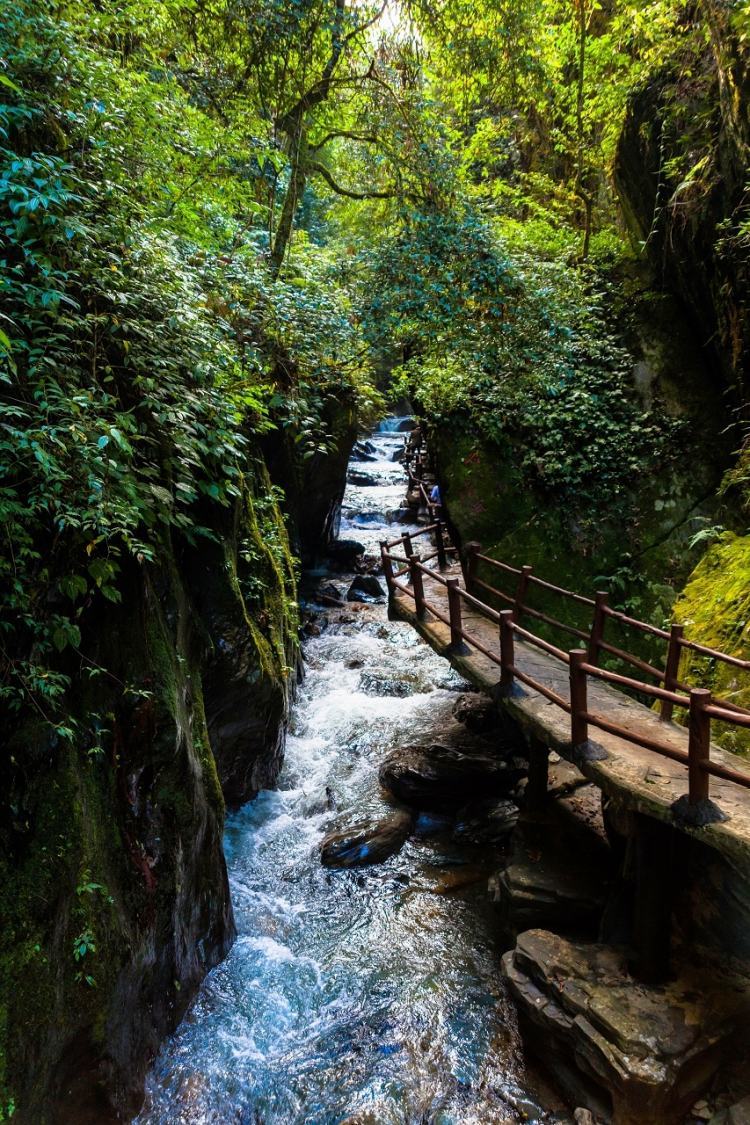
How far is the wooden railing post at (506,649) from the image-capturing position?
6340 millimetres

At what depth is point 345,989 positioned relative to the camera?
5.81m

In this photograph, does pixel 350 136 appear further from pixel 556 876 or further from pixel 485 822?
pixel 556 876

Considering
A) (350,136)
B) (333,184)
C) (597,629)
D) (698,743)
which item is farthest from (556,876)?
(333,184)

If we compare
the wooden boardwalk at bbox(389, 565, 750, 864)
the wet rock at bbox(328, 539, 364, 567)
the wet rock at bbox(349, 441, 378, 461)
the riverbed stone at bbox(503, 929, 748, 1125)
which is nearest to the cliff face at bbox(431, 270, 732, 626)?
the wooden boardwalk at bbox(389, 565, 750, 864)

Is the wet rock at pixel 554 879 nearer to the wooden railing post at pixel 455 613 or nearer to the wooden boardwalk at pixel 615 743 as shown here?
the wooden boardwalk at pixel 615 743

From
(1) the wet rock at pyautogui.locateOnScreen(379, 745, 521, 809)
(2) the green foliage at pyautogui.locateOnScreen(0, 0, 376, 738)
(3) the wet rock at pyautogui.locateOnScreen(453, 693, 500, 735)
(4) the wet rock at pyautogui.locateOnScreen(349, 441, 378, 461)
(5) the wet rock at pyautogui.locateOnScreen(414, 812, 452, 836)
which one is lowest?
(5) the wet rock at pyautogui.locateOnScreen(414, 812, 452, 836)

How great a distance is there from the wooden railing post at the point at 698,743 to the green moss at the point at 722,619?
1.86 metres

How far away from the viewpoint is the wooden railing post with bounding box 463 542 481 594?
9805 mm

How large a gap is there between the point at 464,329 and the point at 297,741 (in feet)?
24.3

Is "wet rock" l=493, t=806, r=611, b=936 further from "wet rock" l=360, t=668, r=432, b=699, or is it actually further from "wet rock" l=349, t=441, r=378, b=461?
"wet rock" l=349, t=441, r=378, b=461

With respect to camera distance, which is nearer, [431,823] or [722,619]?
[722,619]

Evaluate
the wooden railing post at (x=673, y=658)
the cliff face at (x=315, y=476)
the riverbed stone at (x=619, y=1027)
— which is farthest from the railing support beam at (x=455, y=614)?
the cliff face at (x=315, y=476)

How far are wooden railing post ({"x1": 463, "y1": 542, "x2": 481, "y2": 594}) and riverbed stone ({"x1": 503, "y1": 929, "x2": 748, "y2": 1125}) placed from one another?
5659 millimetres

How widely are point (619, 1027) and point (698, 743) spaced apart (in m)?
2.26
